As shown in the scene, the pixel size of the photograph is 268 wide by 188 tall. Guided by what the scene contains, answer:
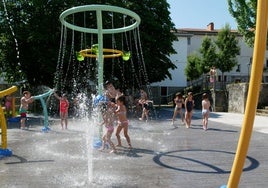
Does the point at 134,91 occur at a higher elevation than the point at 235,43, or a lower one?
lower

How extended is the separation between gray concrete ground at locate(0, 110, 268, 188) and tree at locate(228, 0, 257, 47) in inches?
606

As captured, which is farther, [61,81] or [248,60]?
[248,60]

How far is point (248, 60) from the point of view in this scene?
56.2 m

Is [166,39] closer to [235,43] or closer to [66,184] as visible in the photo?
[235,43]

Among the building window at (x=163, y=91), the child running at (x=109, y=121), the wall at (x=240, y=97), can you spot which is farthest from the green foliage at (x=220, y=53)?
the child running at (x=109, y=121)

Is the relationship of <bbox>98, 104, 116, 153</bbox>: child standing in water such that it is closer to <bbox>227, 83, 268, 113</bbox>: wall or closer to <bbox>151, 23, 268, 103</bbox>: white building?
<bbox>227, 83, 268, 113</bbox>: wall

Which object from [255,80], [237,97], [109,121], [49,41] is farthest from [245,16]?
[255,80]

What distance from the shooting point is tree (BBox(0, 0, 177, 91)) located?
28.1 meters

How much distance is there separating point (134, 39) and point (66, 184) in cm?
2374

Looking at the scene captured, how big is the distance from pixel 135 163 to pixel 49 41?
69.1 feet

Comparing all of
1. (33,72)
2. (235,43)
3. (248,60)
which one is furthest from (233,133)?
(248,60)

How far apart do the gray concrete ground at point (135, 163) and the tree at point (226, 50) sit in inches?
1217

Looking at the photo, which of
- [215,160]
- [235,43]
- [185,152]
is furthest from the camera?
[235,43]

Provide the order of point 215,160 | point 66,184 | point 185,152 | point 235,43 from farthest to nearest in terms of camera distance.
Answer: point 235,43
point 185,152
point 215,160
point 66,184
